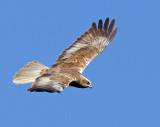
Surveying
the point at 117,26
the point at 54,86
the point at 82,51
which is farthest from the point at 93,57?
the point at 54,86

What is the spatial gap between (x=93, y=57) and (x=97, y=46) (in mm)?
567

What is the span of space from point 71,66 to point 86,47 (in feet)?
3.93

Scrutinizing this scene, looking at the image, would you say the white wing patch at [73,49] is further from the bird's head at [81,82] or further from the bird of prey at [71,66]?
the bird's head at [81,82]

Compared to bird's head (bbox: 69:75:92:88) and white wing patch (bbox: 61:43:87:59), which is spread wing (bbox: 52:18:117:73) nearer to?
white wing patch (bbox: 61:43:87:59)

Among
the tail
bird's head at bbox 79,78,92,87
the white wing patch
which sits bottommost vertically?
bird's head at bbox 79,78,92,87

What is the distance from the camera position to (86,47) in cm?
1566

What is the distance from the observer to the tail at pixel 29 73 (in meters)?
14.4

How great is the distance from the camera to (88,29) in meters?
Result: 16.1

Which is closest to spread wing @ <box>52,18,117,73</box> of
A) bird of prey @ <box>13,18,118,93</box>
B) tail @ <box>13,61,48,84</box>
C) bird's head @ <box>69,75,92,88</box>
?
bird of prey @ <box>13,18,118,93</box>

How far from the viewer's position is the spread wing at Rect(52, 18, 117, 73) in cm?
1488

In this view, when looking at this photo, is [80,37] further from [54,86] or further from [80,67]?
[54,86]

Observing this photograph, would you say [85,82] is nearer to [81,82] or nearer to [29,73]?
[81,82]

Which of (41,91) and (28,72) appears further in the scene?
(28,72)

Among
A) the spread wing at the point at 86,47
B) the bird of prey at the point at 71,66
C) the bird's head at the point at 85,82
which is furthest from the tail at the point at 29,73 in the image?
the bird's head at the point at 85,82
